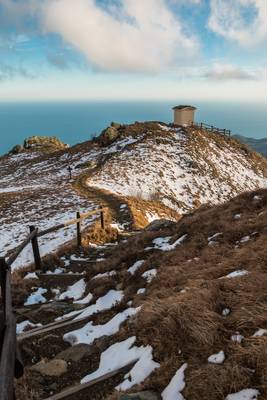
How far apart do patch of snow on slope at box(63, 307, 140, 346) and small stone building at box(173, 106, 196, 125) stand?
61.7 m

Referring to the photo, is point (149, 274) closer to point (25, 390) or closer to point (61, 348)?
point (61, 348)

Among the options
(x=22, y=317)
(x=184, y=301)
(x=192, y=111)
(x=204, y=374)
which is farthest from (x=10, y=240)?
(x=192, y=111)

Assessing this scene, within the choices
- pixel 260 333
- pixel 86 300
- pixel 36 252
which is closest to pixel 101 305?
pixel 86 300

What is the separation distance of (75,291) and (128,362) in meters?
5.90

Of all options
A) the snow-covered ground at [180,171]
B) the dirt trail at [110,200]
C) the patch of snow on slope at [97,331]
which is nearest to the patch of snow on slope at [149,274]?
the patch of snow on slope at [97,331]

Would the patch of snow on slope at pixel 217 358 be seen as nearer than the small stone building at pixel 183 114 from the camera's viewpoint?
Yes

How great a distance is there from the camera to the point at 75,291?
1190cm

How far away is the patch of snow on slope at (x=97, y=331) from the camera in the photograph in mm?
7961

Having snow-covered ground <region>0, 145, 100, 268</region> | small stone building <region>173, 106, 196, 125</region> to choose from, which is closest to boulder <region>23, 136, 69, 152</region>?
snow-covered ground <region>0, 145, 100, 268</region>

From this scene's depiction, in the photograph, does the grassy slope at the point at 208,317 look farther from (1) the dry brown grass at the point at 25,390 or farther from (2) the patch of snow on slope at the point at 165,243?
(1) the dry brown grass at the point at 25,390

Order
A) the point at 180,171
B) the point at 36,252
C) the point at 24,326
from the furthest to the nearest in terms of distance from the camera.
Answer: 1. the point at 180,171
2. the point at 36,252
3. the point at 24,326

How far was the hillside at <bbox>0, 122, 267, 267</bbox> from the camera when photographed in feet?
94.6

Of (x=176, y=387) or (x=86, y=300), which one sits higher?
(x=176, y=387)

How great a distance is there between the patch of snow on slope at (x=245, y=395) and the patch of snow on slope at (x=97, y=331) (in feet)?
12.4
